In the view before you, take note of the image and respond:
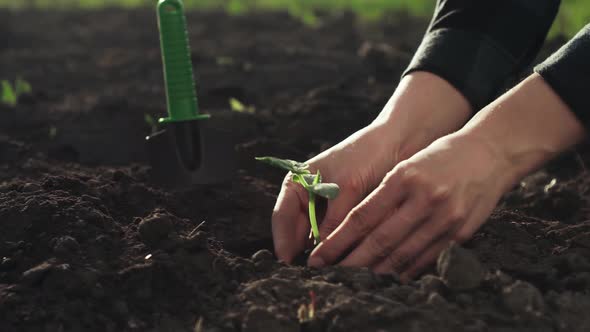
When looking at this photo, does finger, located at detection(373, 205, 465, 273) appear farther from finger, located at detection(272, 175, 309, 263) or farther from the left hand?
finger, located at detection(272, 175, 309, 263)

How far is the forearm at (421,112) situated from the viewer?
1940mm

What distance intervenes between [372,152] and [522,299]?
0.58 meters

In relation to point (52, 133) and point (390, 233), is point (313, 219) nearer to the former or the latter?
point (390, 233)

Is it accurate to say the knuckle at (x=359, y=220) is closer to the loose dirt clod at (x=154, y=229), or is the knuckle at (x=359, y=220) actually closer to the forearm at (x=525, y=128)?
the forearm at (x=525, y=128)

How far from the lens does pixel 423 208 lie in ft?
4.99

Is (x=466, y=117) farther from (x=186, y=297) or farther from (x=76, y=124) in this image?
(x=76, y=124)

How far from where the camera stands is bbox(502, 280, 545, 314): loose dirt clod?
146cm

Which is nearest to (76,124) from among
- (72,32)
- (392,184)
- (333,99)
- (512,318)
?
(333,99)

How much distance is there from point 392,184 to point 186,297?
1.83 feet

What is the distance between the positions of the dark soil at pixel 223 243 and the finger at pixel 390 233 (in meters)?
0.04

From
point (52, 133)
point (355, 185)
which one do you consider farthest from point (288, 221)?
point (52, 133)

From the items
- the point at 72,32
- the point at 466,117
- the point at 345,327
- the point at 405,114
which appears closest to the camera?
the point at 345,327

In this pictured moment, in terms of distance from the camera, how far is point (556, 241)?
6.10 ft

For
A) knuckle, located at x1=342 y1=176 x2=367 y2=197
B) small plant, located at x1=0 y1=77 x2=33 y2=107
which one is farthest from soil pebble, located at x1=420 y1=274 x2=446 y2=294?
small plant, located at x1=0 y1=77 x2=33 y2=107
